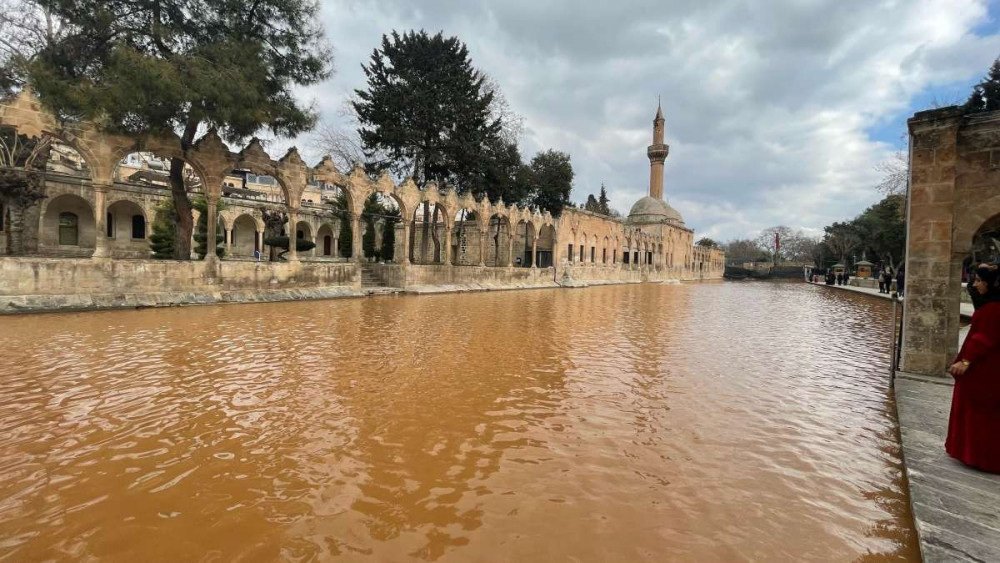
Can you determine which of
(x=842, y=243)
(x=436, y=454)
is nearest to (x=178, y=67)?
(x=436, y=454)

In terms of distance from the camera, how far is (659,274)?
44.8 meters

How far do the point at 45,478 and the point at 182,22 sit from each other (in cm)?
1406

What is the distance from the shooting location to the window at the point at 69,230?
23.3m

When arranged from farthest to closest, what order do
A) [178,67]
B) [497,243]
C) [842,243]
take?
1. [842,243]
2. [497,243]
3. [178,67]

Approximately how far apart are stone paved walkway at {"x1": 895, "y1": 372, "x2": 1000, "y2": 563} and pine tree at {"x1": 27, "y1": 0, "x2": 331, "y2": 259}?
14481 millimetres

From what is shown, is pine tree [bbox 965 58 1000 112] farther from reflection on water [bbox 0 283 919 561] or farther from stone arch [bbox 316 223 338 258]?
stone arch [bbox 316 223 338 258]

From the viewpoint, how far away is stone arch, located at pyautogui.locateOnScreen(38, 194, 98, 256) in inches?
872

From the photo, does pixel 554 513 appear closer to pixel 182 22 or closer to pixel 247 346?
pixel 247 346

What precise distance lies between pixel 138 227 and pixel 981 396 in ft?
116

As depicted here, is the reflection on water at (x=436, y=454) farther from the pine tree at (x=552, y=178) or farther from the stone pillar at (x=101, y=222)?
the pine tree at (x=552, y=178)

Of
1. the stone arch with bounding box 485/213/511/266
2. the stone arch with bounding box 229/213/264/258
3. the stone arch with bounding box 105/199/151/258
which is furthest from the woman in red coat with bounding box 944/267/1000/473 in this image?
the stone arch with bounding box 229/213/264/258

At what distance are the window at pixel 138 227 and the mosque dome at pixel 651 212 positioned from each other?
47792mm

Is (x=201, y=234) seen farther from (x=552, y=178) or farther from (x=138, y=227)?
(x=552, y=178)

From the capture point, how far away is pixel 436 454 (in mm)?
3354
